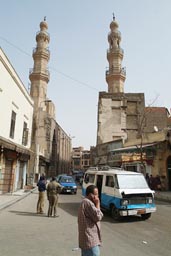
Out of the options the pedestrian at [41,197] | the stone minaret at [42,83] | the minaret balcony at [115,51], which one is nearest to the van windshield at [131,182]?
the pedestrian at [41,197]

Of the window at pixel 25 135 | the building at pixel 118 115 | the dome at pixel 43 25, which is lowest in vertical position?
the window at pixel 25 135

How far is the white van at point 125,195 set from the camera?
8.77 meters

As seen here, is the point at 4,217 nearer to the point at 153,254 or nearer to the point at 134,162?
the point at 153,254

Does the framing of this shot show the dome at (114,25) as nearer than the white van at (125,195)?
No

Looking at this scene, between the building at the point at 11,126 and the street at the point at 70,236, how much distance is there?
7.46 metres

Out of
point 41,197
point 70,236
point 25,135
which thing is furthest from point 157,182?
point 70,236

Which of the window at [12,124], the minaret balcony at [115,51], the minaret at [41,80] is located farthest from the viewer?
the minaret balcony at [115,51]

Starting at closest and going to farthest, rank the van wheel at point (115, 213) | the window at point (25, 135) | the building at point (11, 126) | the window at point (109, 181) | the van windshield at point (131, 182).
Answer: the van wheel at point (115, 213)
the van windshield at point (131, 182)
the window at point (109, 181)
the building at point (11, 126)
the window at point (25, 135)

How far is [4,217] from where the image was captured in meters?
9.25

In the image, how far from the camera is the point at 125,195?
884 cm

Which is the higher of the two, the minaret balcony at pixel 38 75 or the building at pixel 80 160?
the minaret balcony at pixel 38 75

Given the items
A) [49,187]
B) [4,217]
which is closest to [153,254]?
[49,187]

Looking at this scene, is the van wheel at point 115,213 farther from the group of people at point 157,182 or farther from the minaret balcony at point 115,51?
the minaret balcony at point 115,51

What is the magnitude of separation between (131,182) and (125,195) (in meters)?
1.14
